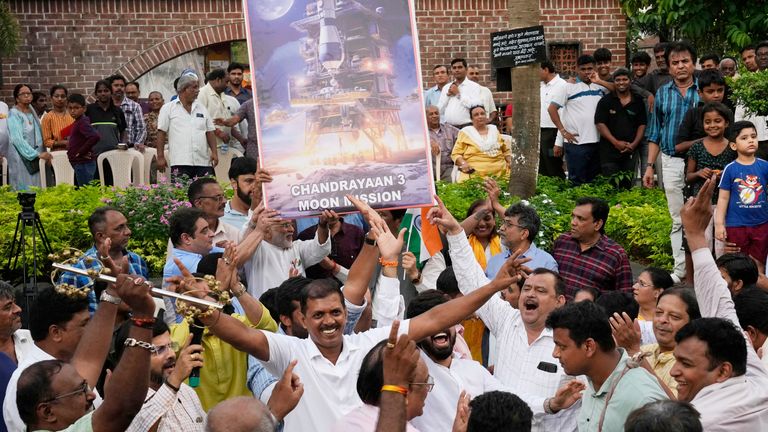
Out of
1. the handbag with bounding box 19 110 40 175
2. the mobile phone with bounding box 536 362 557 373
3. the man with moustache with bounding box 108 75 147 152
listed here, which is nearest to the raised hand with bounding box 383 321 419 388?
the mobile phone with bounding box 536 362 557 373

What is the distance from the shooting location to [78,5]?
21.2 m

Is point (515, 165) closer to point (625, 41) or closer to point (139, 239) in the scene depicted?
point (139, 239)

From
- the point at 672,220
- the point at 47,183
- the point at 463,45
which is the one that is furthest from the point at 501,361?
the point at 463,45

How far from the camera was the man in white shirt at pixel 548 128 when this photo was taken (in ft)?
51.8

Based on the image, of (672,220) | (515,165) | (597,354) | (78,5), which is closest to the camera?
(597,354)

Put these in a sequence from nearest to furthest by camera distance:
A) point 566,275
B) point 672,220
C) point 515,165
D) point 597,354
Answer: point 597,354 < point 566,275 < point 672,220 < point 515,165

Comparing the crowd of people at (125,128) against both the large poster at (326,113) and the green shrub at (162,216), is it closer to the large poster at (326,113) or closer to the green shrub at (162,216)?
the green shrub at (162,216)

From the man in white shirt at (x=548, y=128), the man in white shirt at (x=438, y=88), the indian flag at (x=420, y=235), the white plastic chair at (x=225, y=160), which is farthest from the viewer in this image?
the man in white shirt at (x=438, y=88)

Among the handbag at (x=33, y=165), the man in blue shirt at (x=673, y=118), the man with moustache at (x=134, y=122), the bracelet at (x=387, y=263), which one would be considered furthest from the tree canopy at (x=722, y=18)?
the bracelet at (x=387, y=263)

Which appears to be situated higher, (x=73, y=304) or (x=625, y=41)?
(x=625, y=41)

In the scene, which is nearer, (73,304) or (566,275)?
(73,304)

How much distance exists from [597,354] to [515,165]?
7270mm

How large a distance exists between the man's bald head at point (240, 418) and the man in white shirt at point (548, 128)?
38.5ft

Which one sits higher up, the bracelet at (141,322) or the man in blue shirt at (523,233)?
the bracelet at (141,322)
